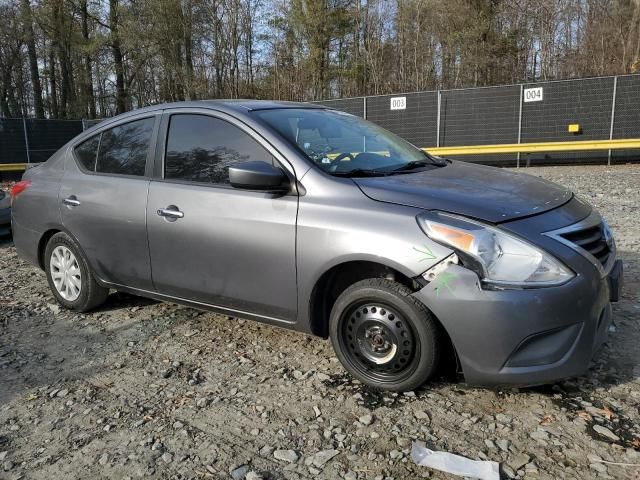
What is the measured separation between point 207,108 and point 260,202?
0.92 metres

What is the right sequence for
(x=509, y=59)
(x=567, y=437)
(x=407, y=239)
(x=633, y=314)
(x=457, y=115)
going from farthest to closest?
(x=509, y=59), (x=457, y=115), (x=633, y=314), (x=407, y=239), (x=567, y=437)

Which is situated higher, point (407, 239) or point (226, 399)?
point (407, 239)

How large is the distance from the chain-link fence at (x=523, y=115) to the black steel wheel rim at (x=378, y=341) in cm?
1317

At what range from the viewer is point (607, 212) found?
757 centimetres

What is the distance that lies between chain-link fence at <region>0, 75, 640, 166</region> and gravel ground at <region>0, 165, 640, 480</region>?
1195 centimetres

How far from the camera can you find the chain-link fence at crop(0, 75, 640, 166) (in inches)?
559

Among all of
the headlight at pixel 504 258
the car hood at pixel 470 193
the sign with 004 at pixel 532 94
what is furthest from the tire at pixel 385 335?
the sign with 004 at pixel 532 94

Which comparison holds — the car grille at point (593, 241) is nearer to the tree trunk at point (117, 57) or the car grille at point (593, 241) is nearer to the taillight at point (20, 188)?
the taillight at point (20, 188)

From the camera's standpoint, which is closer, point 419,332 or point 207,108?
point 419,332

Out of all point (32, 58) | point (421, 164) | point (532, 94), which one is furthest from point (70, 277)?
point (32, 58)

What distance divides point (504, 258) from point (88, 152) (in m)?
3.50

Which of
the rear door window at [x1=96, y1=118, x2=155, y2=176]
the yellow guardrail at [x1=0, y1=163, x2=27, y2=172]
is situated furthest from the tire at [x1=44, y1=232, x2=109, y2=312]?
the yellow guardrail at [x1=0, y1=163, x2=27, y2=172]

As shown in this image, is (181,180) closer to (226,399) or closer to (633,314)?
(226,399)

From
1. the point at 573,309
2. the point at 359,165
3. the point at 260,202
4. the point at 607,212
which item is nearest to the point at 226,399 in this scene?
the point at 260,202
